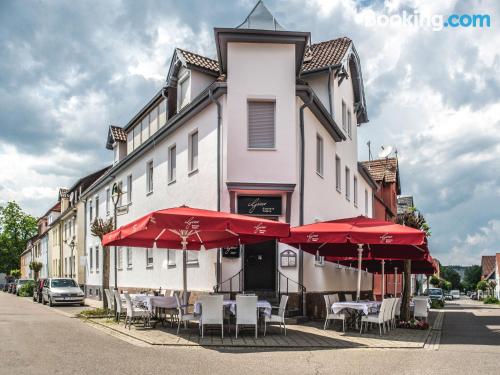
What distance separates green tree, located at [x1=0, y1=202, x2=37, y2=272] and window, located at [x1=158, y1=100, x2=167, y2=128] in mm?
74371

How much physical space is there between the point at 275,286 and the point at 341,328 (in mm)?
2979

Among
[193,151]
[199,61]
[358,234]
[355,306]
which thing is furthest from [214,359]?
[199,61]

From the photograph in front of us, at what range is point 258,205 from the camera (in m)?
19.8

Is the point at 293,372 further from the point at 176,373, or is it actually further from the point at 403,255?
the point at 403,255

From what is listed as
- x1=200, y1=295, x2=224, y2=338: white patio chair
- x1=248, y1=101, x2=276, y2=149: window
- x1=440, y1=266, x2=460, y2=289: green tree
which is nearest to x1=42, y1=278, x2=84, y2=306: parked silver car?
x1=248, y1=101, x2=276, y2=149: window

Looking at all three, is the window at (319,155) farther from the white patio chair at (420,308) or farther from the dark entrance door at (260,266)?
the white patio chair at (420,308)

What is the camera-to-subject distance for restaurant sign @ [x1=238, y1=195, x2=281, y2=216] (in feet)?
64.9

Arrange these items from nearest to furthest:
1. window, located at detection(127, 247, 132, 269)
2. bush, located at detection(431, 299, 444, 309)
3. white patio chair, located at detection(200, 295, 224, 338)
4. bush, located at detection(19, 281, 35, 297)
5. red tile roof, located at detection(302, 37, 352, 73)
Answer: white patio chair, located at detection(200, 295, 224, 338), red tile roof, located at detection(302, 37, 352, 73), window, located at detection(127, 247, 132, 269), bush, located at detection(431, 299, 444, 309), bush, located at detection(19, 281, 35, 297)

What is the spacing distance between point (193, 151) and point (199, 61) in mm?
3709

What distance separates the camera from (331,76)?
24.7 meters

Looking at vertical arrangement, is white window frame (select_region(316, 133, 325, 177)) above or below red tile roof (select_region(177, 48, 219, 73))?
below

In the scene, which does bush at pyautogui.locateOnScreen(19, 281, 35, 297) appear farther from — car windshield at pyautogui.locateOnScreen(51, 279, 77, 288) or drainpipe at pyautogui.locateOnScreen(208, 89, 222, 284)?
drainpipe at pyautogui.locateOnScreen(208, 89, 222, 284)

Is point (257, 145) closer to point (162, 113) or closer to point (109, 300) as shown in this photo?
point (109, 300)

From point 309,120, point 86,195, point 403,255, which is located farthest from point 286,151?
point 86,195
